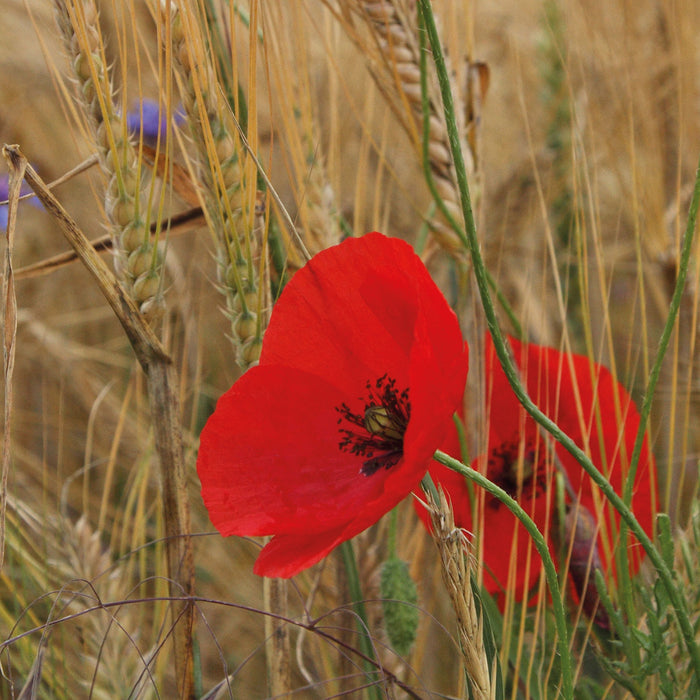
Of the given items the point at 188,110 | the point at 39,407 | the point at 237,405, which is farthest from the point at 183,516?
the point at 39,407

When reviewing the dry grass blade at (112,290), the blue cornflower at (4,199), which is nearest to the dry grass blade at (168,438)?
the dry grass blade at (112,290)

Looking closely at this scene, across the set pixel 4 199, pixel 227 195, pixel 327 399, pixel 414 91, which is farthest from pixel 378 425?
pixel 4 199

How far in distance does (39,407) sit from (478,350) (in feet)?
2.83

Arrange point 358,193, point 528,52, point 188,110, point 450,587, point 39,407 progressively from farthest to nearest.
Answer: point 528,52 < point 39,407 < point 358,193 < point 188,110 < point 450,587

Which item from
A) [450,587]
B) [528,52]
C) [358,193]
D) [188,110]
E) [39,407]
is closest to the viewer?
[450,587]

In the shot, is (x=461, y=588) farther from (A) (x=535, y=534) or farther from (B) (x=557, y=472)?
(B) (x=557, y=472)

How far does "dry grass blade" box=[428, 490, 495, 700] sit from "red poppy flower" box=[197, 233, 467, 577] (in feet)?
0.10

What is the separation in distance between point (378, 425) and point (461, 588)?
0.09 meters

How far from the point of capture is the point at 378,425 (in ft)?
1.29

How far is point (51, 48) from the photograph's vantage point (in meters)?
1.40

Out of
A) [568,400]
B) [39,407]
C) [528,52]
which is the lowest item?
[39,407]

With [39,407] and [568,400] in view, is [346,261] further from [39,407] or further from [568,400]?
[39,407]

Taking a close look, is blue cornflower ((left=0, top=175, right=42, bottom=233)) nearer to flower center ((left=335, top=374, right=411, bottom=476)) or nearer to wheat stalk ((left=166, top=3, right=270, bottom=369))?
wheat stalk ((left=166, top=3, right=270, bottom=369))

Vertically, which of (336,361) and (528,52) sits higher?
(528,52)
